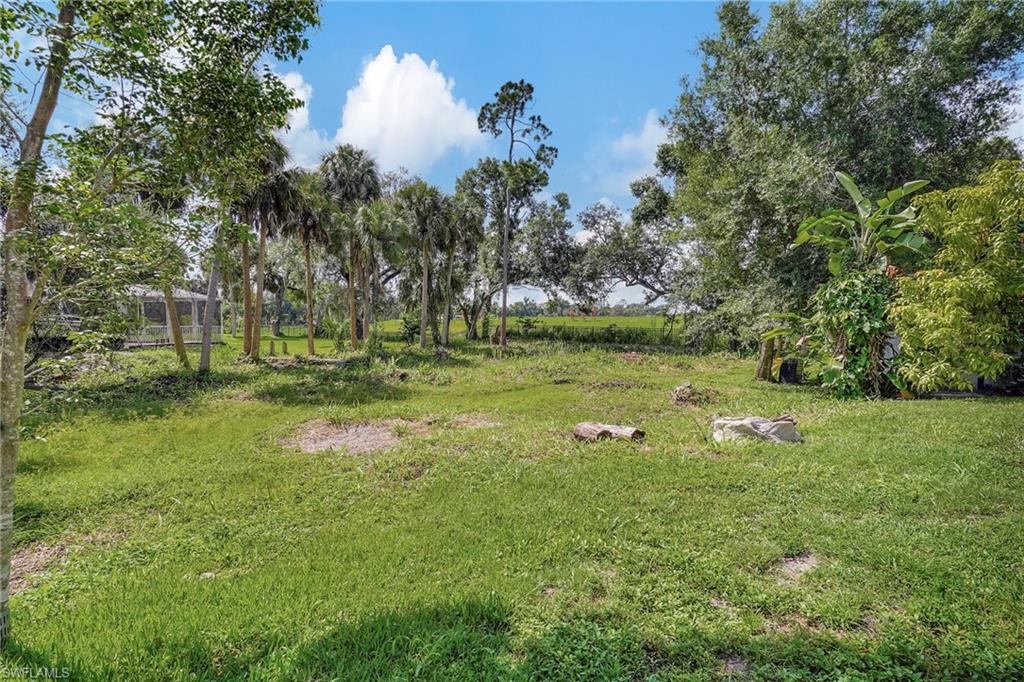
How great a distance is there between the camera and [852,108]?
11.4 m

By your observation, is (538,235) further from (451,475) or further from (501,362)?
(451,475)

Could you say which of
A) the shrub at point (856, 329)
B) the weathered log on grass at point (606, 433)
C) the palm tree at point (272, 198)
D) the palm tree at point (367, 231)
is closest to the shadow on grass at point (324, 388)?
the palm tree at point (272, 198)

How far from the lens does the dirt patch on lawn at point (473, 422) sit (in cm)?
861

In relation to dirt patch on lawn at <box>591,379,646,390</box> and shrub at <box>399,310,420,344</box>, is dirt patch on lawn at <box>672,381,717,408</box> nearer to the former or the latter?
→ dirt patch on lawn at <box>591,379,646,390</box>

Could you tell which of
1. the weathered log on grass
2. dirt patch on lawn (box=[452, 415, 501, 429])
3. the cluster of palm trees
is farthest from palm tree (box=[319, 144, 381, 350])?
the weathered log on grass

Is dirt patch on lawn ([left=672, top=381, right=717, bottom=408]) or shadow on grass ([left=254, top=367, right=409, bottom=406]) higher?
dirt patch on lawn ([left=672, top=381, right=717, bottom=408])

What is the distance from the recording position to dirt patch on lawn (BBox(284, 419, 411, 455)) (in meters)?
7.44

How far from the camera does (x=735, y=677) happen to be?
257 cm

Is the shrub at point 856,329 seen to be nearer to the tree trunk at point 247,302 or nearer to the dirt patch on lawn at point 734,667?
the dirt patch on lawn at point 734,667

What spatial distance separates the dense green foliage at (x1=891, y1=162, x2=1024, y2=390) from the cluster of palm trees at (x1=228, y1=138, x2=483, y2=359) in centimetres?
1838

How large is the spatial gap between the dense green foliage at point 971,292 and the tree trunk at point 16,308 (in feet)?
38.2

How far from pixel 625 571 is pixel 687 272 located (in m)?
→ 21.5

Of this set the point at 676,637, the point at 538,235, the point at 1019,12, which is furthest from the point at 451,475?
the point at 538,235

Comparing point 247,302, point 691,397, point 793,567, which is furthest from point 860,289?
point 247,302
